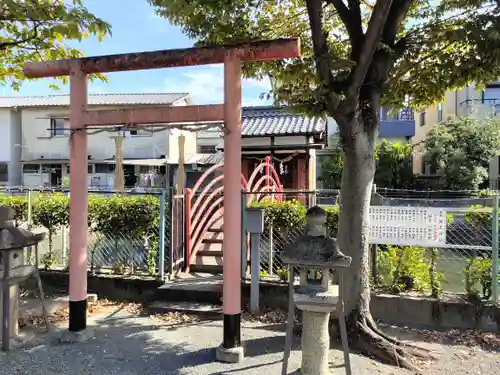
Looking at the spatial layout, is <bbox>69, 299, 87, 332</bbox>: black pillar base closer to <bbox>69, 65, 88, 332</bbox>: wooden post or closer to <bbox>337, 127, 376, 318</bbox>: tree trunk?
<bbox>69, 65, 88, 332</bbox>: wooden post

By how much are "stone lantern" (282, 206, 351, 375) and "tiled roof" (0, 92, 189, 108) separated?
21.6 meters

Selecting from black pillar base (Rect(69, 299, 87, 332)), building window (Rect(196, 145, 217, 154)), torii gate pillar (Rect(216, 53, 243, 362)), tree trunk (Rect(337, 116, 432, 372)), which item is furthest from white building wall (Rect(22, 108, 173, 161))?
tree trunk (Rect(337, 116, 432, 372))

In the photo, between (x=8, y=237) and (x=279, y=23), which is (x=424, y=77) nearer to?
(x=279, y=23)

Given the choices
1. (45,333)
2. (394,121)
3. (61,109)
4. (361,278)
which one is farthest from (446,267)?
(61,109)

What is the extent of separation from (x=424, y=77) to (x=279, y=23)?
2.31 metres

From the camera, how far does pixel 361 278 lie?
4.40 m

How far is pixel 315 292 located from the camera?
3500mm

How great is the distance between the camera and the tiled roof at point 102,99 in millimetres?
24250

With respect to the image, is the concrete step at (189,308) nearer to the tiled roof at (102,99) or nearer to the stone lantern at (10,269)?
the stone lantern at (10,269)

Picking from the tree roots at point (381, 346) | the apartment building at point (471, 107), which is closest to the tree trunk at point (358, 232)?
the tree roots at point (381, 346)

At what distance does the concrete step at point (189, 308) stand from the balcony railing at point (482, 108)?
19.6 meters

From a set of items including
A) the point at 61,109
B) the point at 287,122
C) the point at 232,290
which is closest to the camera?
the point at 232,290

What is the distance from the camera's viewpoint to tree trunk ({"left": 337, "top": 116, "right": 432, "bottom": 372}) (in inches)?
168

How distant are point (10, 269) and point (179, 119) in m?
2.59
